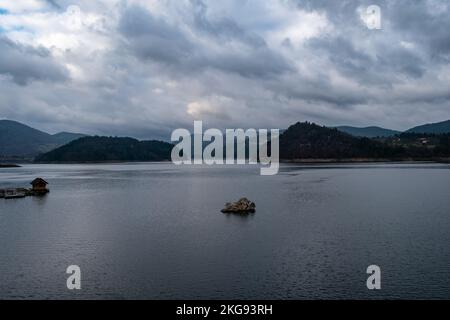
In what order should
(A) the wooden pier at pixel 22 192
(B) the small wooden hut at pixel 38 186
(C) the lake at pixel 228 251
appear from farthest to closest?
(B) the small wooden hut at pixel 38 186
(A) the wooden pier at pixel 22 192
(C) the lake at pixel 228 251

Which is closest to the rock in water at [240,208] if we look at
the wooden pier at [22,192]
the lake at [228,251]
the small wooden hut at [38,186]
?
the lake at [228,251]

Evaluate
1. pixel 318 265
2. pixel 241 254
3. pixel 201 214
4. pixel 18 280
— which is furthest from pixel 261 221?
pixel 18 280

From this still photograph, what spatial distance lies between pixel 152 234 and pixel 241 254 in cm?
1485

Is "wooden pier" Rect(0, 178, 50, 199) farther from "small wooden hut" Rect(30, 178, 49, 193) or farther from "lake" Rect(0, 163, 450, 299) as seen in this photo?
"lake" Rect(0, 163, 450, 299)

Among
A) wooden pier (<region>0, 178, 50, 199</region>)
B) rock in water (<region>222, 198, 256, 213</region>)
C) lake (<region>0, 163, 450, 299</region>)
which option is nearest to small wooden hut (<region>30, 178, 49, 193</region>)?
wooden pier (<region>0, 178, 50, 199</region>)

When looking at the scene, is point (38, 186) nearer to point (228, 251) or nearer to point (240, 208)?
point (240, 208)

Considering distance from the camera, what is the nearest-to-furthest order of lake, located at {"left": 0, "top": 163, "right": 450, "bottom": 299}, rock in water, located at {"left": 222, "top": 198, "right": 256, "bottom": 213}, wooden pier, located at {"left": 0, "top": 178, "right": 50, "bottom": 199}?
lake, located at {"left": 0, "top": 163, "right": 450, "bottom": 299}
rock in water, located at {"left": 222, "top": 198, "right": 256, "bottom": 213}
wooden pier, located at {"left": 0, "top": 178, "right": 50, "bottom": 199}

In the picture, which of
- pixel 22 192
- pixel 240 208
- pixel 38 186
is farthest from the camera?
pixel 38 186

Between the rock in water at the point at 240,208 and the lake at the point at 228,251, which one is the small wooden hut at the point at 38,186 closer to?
the lake at the point at 228,251

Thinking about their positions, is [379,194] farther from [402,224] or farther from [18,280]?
[18,280]

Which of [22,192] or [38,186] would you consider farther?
[38,186]

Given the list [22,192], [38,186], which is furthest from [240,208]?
[38,186]

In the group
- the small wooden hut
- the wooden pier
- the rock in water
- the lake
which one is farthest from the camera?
the small wooden hut

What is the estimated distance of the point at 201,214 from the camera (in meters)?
67.8
